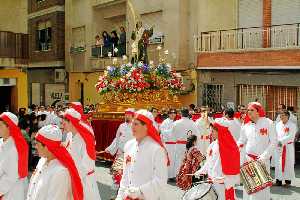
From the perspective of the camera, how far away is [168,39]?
21.6 meters

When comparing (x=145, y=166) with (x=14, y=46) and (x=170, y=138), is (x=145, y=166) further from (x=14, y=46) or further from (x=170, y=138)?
(x=14, y=46)

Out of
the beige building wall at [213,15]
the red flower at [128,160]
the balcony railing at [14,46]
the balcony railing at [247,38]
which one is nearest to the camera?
the red flower at [128,160]

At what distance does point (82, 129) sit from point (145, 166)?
2.17m

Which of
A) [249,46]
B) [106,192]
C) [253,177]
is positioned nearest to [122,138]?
[106,192]

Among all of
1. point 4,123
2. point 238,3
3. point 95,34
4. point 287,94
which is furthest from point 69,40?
point 4,123

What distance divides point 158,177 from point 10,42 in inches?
658

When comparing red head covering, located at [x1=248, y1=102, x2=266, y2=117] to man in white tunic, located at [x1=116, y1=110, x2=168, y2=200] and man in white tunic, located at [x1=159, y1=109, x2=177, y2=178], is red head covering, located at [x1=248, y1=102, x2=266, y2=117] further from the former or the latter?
man in white tunic, located at [x1=159, y1=109, x2=177, y2=178]

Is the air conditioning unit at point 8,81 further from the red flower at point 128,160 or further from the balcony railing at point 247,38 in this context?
the red flower at point 128,160

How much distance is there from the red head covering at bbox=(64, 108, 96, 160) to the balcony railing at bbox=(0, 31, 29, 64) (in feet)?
45.6

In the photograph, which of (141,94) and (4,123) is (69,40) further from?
(4,123)

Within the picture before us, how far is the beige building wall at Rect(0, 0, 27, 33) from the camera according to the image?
70.3ft

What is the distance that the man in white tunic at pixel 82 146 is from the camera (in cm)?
755

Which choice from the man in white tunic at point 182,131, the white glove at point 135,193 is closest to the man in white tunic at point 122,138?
the man in white tunic at point 182,131

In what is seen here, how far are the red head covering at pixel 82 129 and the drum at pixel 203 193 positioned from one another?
5.45 ft
